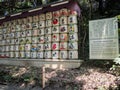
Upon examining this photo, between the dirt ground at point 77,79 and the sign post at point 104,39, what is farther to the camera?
the sign post at point 104,39

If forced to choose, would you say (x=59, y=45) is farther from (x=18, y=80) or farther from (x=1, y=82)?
(x=1, y=82)

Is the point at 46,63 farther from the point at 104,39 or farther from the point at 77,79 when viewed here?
the point at 104,39

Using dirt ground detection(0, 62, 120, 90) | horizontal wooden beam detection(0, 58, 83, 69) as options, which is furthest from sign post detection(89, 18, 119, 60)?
horizontal wooden beam detection(0, 58, 83, 69)

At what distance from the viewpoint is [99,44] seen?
280 inches

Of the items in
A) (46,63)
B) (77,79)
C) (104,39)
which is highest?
(104,39)

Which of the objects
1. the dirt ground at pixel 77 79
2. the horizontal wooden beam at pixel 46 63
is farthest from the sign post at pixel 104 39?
the horizontal wooden beam at pixel 46 63

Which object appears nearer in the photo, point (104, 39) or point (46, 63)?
point (104, 39)

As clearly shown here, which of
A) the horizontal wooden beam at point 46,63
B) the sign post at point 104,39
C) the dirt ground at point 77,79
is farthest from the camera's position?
the horizontal wooden beam at point 46,63

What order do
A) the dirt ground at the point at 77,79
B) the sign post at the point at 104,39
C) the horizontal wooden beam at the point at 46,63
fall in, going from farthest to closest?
the horizontal wooden beam at the point at 46,63 → the sign post at the point at 104,39 → the dirt ground at the point at 77,79

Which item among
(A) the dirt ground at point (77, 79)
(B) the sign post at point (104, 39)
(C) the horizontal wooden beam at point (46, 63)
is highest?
(B) the sign post at point (104, 39)

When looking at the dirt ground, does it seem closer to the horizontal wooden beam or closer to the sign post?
the horizontal wooden beam

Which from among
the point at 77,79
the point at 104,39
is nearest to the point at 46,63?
the point at 77,79

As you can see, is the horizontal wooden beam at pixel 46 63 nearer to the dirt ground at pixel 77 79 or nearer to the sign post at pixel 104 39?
the dirt ground at pixel 77 79

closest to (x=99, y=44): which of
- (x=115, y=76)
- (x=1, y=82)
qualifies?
(x=115, y=76)
